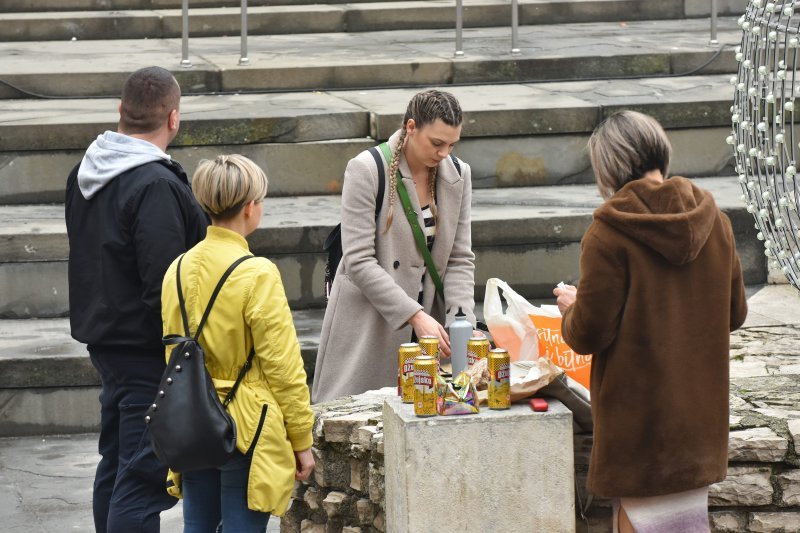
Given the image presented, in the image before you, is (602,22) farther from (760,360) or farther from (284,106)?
(760,360)

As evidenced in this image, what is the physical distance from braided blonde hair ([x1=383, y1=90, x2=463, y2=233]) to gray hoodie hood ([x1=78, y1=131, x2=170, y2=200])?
776mm

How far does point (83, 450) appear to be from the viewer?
5887mm

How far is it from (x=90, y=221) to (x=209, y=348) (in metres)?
0.76

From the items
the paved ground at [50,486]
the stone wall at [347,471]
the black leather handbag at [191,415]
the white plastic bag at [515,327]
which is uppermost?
the white plastic bag at [515,327]

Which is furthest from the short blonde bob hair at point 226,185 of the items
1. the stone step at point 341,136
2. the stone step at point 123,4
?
the stone step at point 123,4

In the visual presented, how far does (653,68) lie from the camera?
28.9ft

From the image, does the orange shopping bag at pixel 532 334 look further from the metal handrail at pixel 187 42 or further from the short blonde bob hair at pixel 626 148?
the metal handrail at pixel 187 42

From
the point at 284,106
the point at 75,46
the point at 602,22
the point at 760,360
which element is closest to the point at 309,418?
the point at 760,360

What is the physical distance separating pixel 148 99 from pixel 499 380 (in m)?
1.44

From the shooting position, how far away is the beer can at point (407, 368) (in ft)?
11.7

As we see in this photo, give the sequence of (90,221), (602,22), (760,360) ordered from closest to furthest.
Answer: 1. (90,221)
2. (760,360)
3. (602,22)

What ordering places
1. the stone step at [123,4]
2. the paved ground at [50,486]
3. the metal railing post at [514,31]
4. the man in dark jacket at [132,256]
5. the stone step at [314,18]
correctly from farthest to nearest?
the stone step at [123,4] → the stone step at [314,18] → the metal railing post at [514,31] → the paved ground at [50,486] → the man in dark jacket at [132,256]

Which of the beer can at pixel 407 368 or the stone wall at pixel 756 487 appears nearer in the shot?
the beer can at pixel 407 368

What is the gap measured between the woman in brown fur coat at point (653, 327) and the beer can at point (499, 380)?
0.93ft
